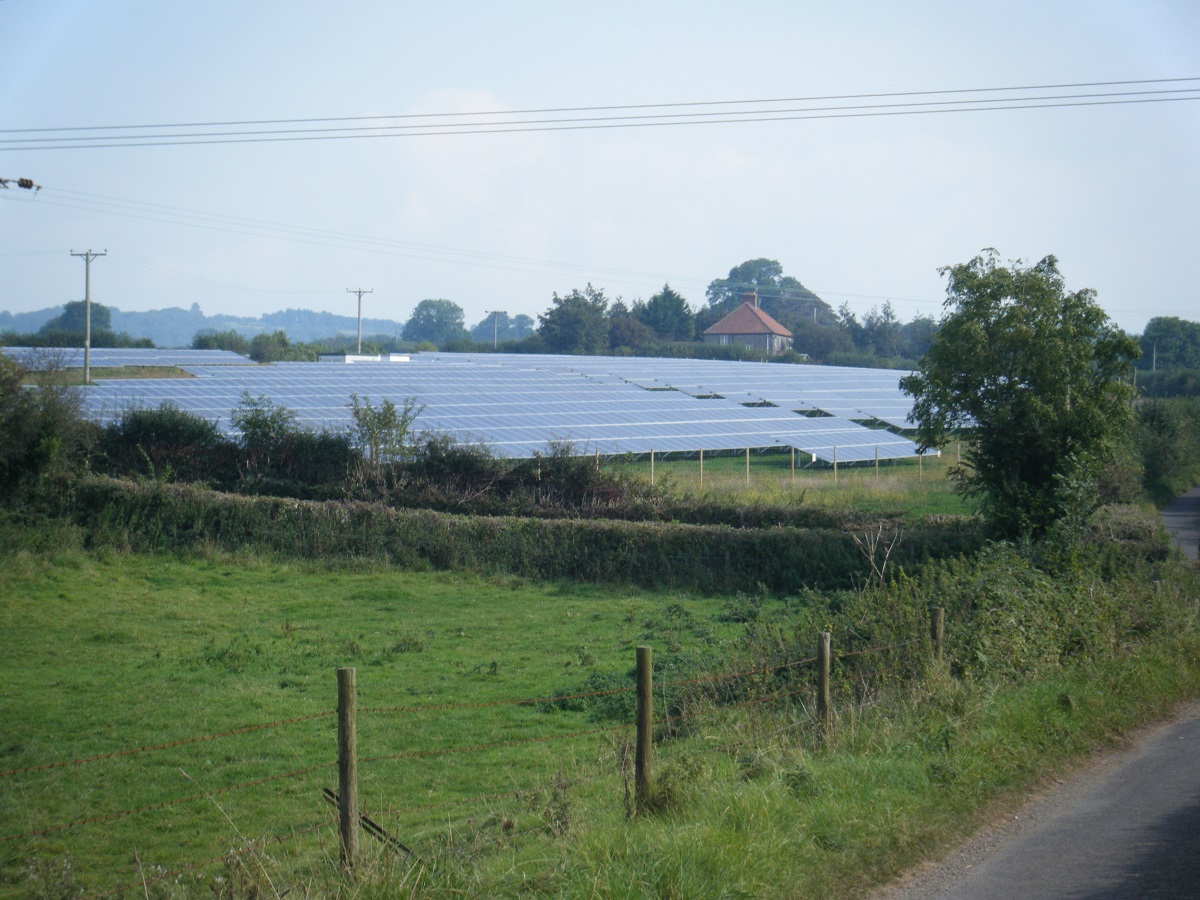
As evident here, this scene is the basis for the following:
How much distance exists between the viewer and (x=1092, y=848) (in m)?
6.94

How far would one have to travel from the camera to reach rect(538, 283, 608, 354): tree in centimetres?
9419

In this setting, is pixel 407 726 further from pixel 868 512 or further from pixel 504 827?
pixel 868 512

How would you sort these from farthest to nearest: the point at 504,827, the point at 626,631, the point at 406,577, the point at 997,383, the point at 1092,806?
the point at 406,577 → the point at 997,383 → the point at 626,631 → the point at 1092,806 → the point at 504,827

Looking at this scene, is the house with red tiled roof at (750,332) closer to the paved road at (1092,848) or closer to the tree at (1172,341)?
the tree at (1172,341)

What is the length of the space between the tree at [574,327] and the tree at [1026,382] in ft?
239

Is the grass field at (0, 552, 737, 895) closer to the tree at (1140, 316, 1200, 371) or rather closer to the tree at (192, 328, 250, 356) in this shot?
the tree at (192, 328, 250, 356)

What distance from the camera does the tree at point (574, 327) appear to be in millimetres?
94188

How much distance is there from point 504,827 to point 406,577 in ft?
50.4

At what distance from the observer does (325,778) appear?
384 inches

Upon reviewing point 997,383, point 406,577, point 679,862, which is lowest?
point 406,577

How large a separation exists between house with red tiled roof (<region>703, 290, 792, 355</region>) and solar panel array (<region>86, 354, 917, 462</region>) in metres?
48.2

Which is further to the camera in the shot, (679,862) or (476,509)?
(476,509)

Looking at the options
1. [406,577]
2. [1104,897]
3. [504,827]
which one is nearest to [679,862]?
[504,827]

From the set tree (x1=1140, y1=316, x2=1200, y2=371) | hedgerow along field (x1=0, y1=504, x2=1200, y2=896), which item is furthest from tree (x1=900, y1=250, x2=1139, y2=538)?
tree (x1=1140, y1=316, x2=1200, y2=371)
